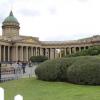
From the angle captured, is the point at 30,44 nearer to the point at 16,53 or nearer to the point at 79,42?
the point at 16,53

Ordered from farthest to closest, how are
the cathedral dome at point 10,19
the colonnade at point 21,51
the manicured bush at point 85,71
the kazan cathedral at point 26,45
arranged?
the cathedral dome at point 10,19 < the colonnade at point 21,51 < the kazan cathedral at point 26,45 < the manicured bush at point 85,71

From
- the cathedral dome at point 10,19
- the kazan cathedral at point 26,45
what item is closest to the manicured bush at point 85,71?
the kazan cathedral at point 26,45

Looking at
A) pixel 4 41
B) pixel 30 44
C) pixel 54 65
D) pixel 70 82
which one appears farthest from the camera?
pixel 30 44

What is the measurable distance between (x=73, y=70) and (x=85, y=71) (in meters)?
0.94

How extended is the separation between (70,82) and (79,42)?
3474 inches

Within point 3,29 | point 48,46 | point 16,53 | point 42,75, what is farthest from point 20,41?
point 42,75

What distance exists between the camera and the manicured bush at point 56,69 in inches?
831

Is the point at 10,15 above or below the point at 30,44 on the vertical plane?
above

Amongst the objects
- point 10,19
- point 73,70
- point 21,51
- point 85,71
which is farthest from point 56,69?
point 10,19

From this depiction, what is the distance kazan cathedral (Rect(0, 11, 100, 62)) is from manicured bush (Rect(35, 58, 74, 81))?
80275 millimetres

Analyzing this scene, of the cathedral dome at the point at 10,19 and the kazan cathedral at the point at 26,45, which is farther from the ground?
the cathedral dome at the point at 10,19

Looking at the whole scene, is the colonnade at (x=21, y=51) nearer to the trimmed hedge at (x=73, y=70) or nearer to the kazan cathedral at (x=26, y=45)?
the kazan cathedral at (x=26, y=45)

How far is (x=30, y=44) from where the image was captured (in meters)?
112

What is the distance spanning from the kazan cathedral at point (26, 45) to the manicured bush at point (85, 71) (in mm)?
82754
